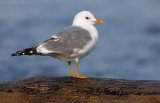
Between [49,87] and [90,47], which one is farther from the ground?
[90,47]

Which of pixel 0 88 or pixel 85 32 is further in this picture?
pixel 85 32

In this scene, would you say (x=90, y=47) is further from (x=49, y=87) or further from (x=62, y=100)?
(x=62, y=100)

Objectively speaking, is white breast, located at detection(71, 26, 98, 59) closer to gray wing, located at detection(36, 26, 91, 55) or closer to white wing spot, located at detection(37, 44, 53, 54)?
gray wing, located at detection(36, 26, 91, 55)

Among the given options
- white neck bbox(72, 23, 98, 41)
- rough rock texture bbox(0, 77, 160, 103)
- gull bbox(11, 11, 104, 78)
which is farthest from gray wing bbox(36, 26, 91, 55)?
rough rock texture bbox(0, 77, 160, 103)

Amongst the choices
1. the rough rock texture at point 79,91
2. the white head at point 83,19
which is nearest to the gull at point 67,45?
the white head at point 83,19

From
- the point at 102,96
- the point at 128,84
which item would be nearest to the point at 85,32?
the point at 128,84

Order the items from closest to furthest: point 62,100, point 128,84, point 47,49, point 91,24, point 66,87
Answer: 1. point 62,100
2. point 66,87
3. point 128,84
4. point 47,49
5. point 91,24

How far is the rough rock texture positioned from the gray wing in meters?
0.55

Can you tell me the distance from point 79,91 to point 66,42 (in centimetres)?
135

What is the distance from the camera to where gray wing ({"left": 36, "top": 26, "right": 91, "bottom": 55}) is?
5.51m

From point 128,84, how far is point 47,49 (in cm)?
159

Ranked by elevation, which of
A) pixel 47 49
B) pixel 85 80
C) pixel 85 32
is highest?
pixel 85 32

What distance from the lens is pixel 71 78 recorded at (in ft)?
18.4

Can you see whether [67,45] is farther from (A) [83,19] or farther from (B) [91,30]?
(A) [83,19]
